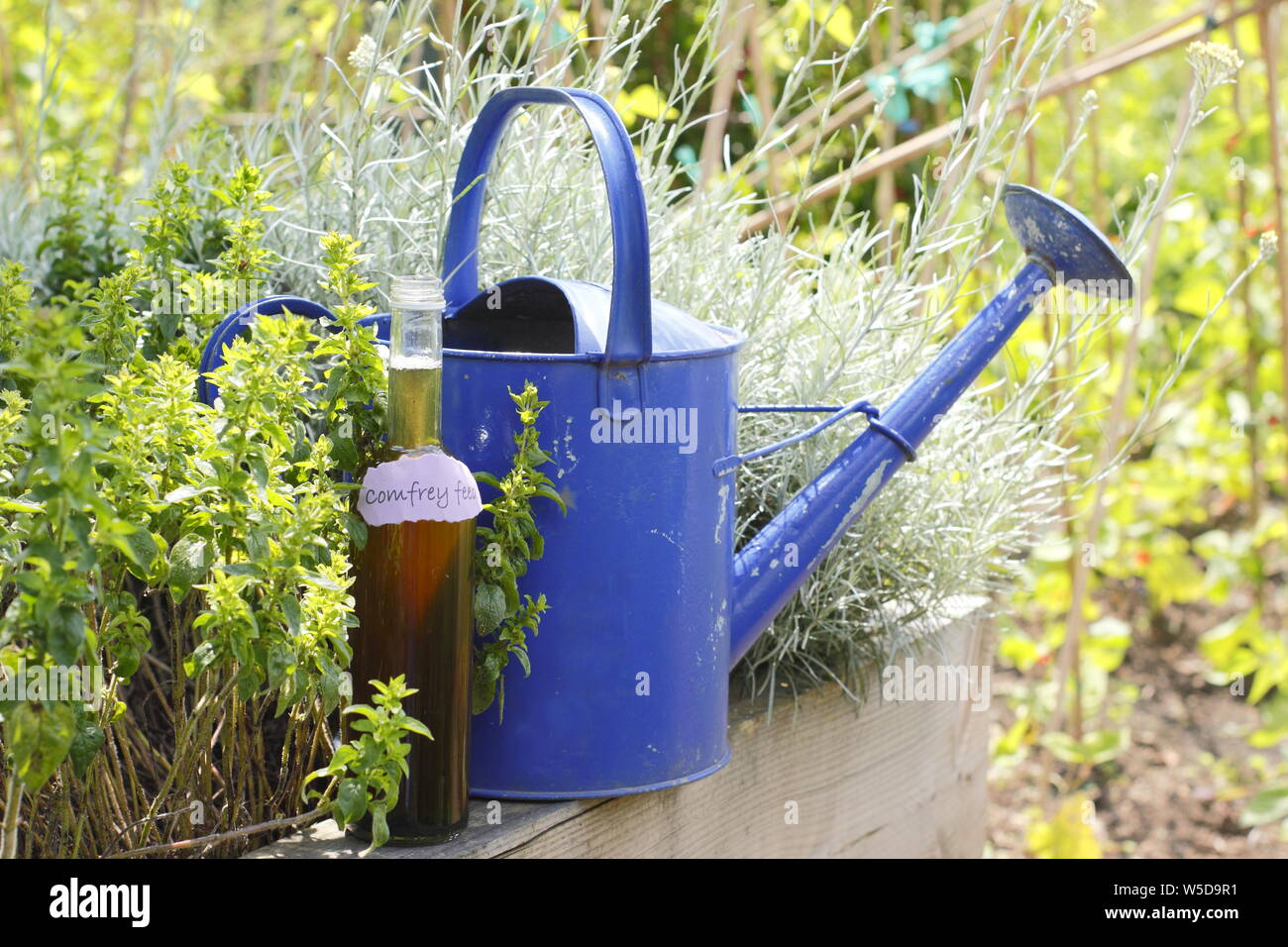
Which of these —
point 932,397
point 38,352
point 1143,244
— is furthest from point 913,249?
point 38,352

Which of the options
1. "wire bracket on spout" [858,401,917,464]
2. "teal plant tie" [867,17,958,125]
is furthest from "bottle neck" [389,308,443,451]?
"teal plant tie" [867,17,958,125]

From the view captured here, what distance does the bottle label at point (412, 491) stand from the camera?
1040mm

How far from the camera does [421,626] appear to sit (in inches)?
42.1

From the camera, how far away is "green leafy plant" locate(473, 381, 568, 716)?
1.11 meters

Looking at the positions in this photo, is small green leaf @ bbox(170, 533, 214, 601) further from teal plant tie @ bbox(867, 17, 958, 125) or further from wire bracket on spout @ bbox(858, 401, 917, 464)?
teal plant tie @ bbox(867, 17, 958, 125)

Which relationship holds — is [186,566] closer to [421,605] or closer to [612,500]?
[421,605]

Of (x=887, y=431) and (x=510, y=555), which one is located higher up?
(x=887, y=431)

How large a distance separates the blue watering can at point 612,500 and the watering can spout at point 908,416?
7 centimetres

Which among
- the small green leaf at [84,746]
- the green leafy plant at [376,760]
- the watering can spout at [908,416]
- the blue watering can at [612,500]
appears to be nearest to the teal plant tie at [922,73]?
the watering can spout at [908,416]

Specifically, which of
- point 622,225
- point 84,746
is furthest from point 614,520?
point 84,746

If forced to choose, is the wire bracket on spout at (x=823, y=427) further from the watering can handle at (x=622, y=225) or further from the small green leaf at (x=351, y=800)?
the small green leaf at (x=351, y=800)

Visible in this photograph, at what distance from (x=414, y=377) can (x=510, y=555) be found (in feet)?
0.59

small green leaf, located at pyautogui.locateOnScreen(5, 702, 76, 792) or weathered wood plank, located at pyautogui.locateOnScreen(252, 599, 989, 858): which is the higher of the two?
small green leaf, located at pyautogui.locateOnScreen(5, 702, 76, 792)
